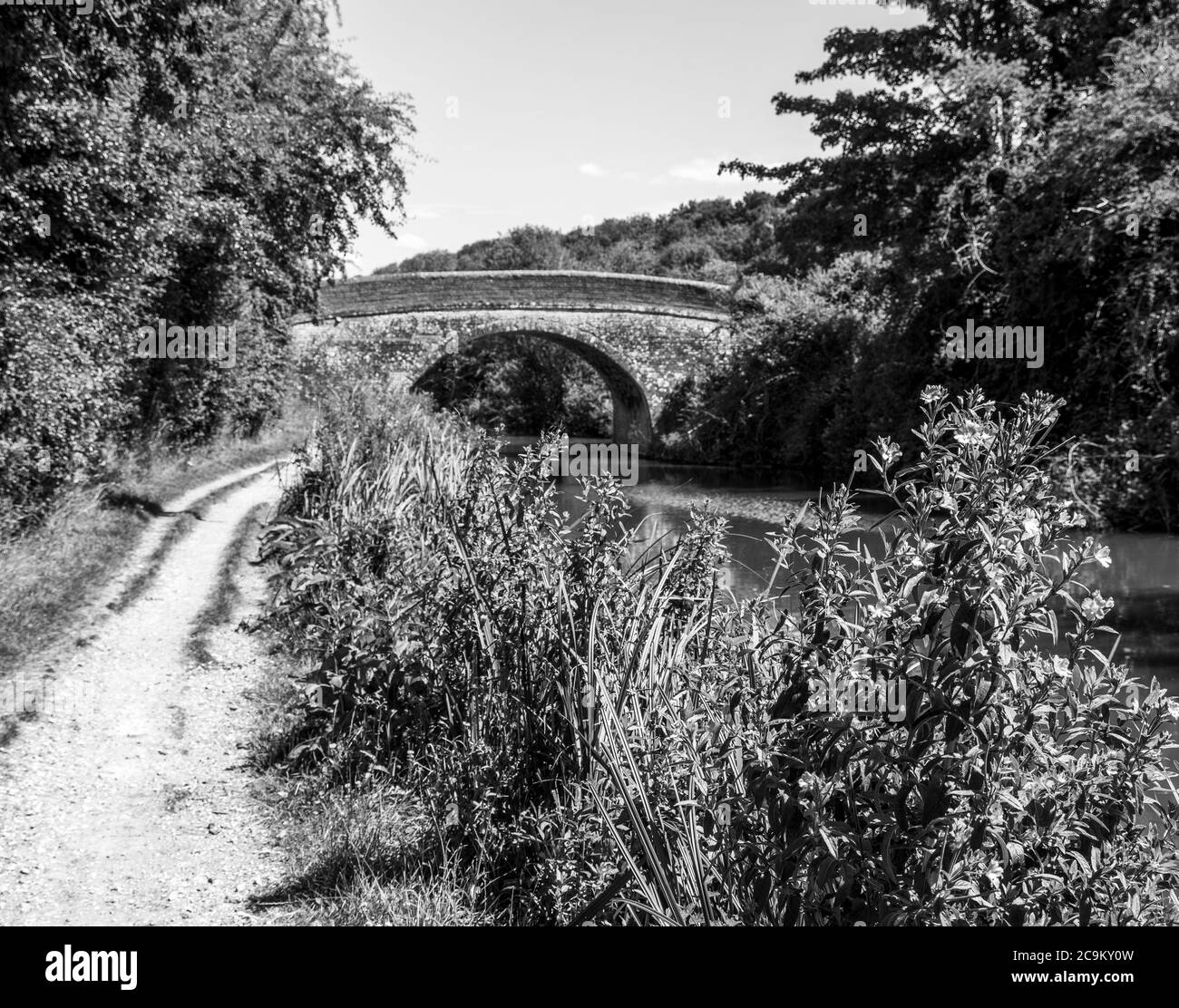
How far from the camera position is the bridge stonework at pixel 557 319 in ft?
87.4

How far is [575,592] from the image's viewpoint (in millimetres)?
4043

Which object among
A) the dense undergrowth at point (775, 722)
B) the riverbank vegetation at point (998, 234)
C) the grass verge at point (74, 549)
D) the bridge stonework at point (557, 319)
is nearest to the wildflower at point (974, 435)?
the dense undergrowth at point (775, 722)

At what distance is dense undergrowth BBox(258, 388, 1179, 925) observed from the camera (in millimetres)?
2385

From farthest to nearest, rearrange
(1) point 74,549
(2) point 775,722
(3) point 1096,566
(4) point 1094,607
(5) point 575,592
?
(3) point 1096,566 → (1) point 74,549 → (5) point 575,592 → (2) point 775,722 → (4) point 1094,607

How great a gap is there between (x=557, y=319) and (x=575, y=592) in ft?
81.6

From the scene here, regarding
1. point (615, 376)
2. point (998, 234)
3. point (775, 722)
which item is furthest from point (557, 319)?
point (775, 722)

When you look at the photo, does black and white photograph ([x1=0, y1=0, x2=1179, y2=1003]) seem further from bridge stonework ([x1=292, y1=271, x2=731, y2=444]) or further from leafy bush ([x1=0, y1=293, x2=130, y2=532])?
bridge stonework ([x1=292, y1=271, x2=731, y2=444])

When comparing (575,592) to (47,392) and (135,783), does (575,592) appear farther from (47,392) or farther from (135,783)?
(47,392)

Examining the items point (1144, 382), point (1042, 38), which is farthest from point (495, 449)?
point (1042, 38)

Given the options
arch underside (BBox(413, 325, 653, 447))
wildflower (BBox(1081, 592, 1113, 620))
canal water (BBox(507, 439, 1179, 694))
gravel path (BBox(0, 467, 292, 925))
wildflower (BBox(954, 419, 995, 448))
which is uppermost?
arch underside (BBox(413, 325, 653, 447))

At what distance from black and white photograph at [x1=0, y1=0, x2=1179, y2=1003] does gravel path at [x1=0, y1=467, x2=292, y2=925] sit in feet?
0.09

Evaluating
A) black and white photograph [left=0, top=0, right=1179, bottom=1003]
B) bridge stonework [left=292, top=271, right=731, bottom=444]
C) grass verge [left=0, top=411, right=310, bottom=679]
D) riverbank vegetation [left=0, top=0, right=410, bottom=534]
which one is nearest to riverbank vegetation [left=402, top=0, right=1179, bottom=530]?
black and white photograph [left=0, top=0, right=1179, bottom=1003]

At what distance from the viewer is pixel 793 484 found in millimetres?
19078
